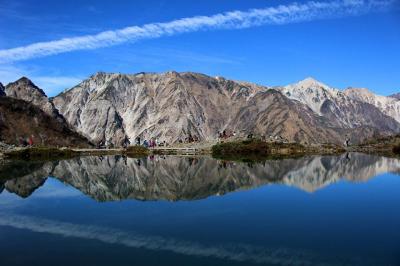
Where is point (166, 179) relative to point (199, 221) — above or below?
above

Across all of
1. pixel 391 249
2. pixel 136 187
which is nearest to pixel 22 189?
pixel 136 187

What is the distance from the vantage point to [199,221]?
59.7 metres

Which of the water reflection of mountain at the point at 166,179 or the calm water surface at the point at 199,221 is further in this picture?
the water reflection of mountain at the point at 166,179

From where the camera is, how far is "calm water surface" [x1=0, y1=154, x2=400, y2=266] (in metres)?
42.9

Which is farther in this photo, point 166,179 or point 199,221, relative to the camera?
point 166,179

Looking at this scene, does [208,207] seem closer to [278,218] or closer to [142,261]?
[278,218]

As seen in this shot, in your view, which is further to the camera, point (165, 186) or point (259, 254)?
point (165, 186)

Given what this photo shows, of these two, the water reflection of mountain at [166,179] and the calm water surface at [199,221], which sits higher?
the water reflection of mountain at [166,179]

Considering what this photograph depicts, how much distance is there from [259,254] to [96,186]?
63537mm

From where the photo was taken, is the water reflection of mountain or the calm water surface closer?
the calm water surface

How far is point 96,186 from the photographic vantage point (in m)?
101

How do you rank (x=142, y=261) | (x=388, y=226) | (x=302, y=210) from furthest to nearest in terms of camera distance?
(x=302, y=210) < (x=388, y=226) < (x=142, y=261)

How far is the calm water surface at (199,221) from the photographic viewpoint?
42906 millimetres

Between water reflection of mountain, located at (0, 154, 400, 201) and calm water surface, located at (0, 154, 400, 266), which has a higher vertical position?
water reflection of mountain, located at (0, 154, 400, 201)
